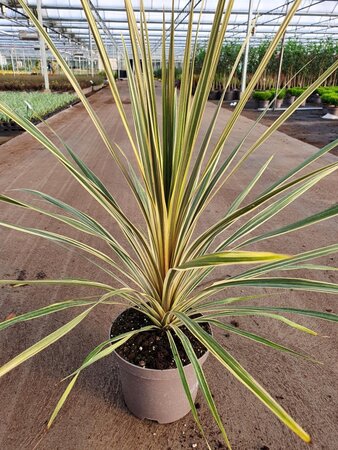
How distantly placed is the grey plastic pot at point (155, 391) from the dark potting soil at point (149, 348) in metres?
0.02

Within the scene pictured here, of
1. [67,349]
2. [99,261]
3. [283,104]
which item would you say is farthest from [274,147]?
[283,104]

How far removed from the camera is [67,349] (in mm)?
1430

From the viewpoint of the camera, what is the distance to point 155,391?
40.7 inches

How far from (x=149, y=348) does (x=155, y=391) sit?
4.6 inches

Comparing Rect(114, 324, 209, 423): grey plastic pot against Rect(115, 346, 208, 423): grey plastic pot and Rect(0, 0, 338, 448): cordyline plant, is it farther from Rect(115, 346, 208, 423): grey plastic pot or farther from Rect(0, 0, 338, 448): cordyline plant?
Rect(0, 0, 338, 448): cordyline plant

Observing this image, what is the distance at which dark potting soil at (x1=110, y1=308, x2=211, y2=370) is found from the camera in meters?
1.01

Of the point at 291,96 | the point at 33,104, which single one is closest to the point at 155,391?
the point at 33,104

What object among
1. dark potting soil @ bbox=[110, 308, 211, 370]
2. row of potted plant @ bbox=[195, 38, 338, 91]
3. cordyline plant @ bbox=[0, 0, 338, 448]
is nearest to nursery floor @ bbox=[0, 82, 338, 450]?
dark potting soil @ bbox=[110, 308, 211, 370]

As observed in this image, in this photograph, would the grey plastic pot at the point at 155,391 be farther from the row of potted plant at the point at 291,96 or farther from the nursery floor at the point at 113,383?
the row of potted plant at the point at 291,96

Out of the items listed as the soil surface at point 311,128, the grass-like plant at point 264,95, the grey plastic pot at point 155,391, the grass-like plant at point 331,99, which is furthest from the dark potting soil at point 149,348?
the grass-like plant at point 264,95

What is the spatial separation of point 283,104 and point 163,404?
37.5 feet

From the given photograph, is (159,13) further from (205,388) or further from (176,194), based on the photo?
(205,388)

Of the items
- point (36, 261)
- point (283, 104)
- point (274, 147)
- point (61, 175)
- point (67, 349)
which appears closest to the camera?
point (67, 349)

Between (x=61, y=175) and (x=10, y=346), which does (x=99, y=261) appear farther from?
(x=61, y=175)
